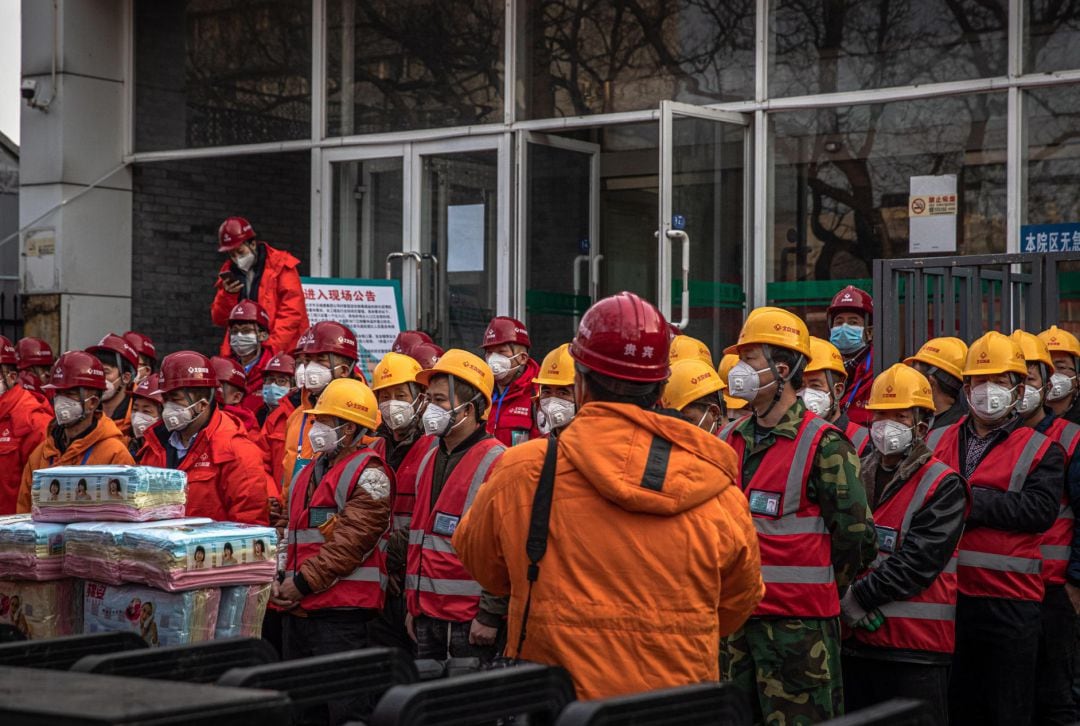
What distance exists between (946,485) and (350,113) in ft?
29.8

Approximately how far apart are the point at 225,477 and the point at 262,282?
388 cm

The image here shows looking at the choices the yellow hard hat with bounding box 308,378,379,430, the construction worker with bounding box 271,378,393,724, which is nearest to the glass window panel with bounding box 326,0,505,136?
the yellow hard hat with bounding box 308,378,379,430

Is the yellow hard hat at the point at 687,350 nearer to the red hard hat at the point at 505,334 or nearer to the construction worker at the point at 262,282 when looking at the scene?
the red hard hat at the point at 505,334

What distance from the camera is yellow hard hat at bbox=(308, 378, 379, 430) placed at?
748cm

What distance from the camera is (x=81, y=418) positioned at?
8.89 metres

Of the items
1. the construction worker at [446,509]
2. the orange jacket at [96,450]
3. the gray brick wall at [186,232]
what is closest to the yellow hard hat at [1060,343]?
the construction worker at [446,509]

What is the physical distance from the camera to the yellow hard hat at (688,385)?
21.9 ft

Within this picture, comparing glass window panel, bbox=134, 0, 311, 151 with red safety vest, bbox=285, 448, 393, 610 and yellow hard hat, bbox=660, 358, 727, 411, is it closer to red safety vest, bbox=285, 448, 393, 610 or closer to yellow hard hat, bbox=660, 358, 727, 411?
red safety vest, bbox=285, 448, 393, 610

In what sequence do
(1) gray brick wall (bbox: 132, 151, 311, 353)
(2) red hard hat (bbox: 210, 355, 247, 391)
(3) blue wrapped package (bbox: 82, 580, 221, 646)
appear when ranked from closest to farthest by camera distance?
(3) blue wrapped package (bbox: 82, 580, 221, 646) < (2) red hard hat (bbox: 210, 355, 247, 391) < (1) gray brick wall (bbox: 132, 151, 311, 353)

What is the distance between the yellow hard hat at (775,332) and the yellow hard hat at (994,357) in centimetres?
144

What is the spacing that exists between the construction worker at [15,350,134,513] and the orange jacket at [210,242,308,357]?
2613mm

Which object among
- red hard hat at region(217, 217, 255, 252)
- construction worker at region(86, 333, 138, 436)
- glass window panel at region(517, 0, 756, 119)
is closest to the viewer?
construction worker at region(86, 333, 138, 436)

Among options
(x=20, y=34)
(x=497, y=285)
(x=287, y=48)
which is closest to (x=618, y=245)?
(x=497, y=285)

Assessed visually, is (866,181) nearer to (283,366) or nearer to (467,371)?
(283,366)
